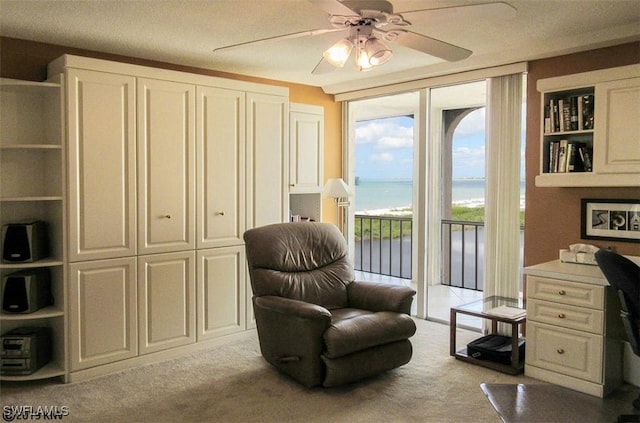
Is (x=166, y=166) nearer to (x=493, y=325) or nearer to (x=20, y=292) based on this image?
(x=20, y=292)

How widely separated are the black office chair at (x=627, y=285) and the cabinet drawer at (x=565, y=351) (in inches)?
15.8

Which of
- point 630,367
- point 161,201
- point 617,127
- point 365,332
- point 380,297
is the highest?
point 617,127

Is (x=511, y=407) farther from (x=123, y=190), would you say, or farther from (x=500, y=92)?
(x=123, y=190)

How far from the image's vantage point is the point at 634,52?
3348 millimetres

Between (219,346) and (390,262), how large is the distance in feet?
10.3

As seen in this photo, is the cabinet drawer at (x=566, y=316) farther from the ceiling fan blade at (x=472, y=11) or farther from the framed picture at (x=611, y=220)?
the ceiling fan blade at (x=472, y=11)

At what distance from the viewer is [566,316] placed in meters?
3.18

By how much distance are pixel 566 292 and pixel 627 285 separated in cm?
62

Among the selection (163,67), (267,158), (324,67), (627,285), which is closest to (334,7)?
(324,67)

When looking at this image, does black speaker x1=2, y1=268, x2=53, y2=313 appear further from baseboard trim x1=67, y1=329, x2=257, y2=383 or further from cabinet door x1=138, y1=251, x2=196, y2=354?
cabinet door x1=138, y1=251, x2=196, y2=354

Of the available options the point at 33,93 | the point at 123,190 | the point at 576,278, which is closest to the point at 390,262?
the point at 576,278

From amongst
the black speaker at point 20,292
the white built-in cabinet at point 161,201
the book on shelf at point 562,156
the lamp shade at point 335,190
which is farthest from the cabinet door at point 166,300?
the book on shelf at point 562,156

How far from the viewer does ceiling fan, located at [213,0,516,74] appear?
2.13 metres

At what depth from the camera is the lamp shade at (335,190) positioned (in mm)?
4906
